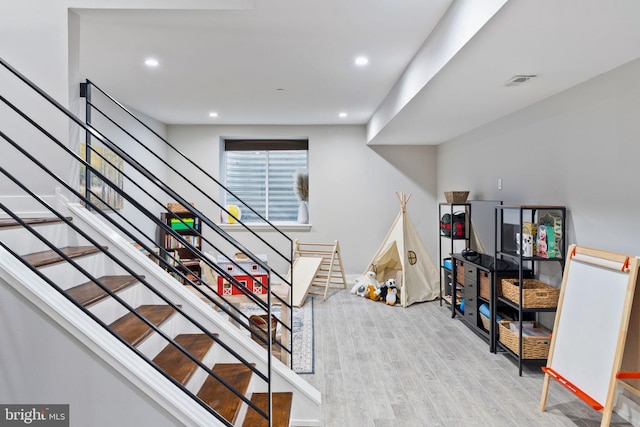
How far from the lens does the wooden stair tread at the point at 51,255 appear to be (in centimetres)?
184

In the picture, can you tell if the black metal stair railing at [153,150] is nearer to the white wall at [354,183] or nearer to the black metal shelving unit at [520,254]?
the white wall at [354,183]

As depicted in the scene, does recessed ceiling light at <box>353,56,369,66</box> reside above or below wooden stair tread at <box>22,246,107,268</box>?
above

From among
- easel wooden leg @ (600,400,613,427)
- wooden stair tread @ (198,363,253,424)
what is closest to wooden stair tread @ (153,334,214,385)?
wooden stair tread @ (198,363,253,424)

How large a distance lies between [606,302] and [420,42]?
7.03 ft

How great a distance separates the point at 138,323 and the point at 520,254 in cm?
278

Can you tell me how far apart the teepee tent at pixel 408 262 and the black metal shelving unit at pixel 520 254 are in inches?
55.8

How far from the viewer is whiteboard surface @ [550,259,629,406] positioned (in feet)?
7.55

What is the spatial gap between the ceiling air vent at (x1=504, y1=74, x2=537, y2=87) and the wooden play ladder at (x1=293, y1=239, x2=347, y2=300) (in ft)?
11.5

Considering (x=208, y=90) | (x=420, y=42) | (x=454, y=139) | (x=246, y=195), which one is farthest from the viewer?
(x=246, y=195)

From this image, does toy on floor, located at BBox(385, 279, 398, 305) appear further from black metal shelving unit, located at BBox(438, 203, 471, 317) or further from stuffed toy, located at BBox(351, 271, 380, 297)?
black metal shelving unit, located at BBox(438, 203, 471, 317)

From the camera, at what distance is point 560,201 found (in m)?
3.31

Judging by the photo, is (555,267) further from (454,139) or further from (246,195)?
(246,195)

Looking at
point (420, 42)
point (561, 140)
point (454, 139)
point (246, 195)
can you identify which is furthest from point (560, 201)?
point (246, 195)

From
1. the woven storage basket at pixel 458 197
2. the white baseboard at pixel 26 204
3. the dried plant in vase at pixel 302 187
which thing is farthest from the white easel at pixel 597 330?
the dried plant in vase at pixel 302 187
